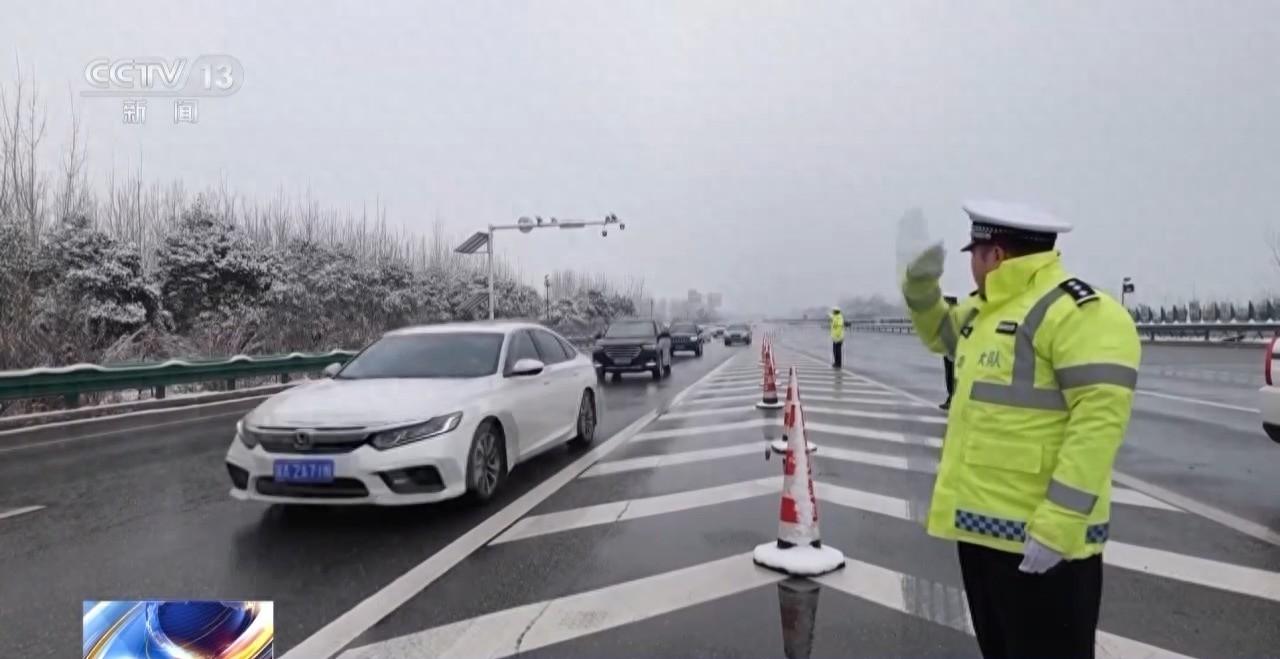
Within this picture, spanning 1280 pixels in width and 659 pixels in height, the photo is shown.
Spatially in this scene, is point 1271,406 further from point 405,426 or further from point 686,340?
point 686,340

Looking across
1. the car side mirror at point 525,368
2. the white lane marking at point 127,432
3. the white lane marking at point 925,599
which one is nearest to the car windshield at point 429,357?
the car side mirror at point 525,368

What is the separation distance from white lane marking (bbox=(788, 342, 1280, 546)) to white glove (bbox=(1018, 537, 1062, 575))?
3.52 m

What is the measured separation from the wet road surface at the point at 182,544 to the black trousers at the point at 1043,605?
3101 mm

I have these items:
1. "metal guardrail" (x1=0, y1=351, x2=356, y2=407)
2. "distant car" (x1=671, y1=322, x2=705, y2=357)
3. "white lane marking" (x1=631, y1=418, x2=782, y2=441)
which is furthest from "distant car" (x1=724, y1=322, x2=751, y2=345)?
"white lane marking" (x1=631, y1=418, x2=782, y2=441)

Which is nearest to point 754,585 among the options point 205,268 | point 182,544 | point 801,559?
point 801,559

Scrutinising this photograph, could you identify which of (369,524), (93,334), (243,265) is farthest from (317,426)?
(243,265)

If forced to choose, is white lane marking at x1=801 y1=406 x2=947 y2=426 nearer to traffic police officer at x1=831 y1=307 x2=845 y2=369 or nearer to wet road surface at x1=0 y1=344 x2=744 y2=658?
wet road surface at x1=0 y1=344 x2=744 y2=658

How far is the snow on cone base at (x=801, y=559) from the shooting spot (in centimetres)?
436

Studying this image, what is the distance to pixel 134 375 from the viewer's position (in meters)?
12.9

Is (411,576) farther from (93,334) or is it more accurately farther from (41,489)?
(93,334)

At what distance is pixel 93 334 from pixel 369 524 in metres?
17.1

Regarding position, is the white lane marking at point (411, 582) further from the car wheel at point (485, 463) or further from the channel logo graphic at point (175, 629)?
the channel logo graphic at point (175, 629)

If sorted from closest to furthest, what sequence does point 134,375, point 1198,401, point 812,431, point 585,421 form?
point 585,421
point 812,431
point 1198,401
point 134,375

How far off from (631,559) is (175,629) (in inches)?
120
